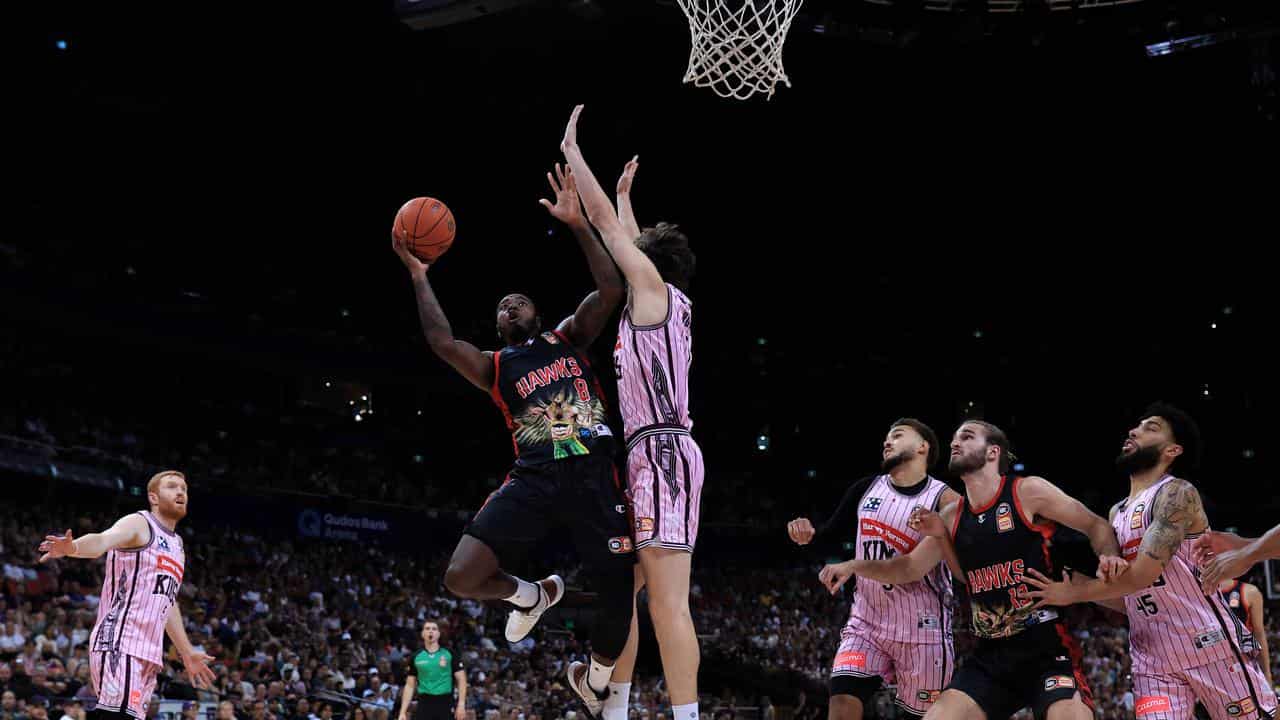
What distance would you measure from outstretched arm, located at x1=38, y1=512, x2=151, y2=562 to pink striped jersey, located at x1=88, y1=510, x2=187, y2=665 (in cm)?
7

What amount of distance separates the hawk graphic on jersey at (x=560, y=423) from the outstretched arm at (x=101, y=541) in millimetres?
2986

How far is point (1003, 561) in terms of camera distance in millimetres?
6105

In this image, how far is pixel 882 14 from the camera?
19.3m

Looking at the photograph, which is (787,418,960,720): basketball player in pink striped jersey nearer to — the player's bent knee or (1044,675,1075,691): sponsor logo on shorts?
(1044,675,1075,691): sponsor logo on shorts

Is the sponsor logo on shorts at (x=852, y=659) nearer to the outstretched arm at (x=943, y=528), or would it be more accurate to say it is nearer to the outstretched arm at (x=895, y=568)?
the outstretched arm at (x=895, y=568)

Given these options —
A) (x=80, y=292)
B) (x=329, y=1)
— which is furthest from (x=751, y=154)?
(x=80, y=292)

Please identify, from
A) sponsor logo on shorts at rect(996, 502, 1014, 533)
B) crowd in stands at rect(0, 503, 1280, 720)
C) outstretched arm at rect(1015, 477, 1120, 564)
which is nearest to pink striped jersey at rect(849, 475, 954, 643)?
sponsor logo on shorts at rect(996, 502, 1014, 533)

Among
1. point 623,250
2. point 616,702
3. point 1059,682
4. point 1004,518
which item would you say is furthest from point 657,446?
point 1059,682

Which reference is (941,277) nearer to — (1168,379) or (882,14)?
(1168,379)

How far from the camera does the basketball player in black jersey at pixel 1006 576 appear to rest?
5.89 metres

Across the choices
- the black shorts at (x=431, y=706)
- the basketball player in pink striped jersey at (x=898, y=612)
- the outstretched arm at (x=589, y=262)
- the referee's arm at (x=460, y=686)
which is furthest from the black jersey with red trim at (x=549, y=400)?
the black shorts at (x=431, y=706)

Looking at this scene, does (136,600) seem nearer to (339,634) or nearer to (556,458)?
(556,458)

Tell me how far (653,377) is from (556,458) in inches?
26.4

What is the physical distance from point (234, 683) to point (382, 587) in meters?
6.82
